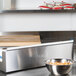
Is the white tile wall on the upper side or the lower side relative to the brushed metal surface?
upper

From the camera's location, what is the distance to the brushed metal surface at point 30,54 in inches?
55.1

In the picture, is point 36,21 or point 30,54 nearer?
point 30,54

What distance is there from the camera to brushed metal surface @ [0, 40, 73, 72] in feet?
4.59

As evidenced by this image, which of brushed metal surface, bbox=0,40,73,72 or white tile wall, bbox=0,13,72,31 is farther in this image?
white tile wall, bbox=0,13,72,31

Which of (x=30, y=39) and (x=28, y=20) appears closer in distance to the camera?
(x=28, y=20)

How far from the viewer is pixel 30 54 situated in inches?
58.4

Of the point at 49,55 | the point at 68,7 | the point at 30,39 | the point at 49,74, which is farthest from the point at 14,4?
the point at 49,74

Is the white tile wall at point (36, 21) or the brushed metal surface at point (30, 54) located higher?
the white tile wall at point (36, 21)

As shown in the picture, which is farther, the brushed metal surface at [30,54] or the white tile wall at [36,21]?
the white tile wall at [36,21]

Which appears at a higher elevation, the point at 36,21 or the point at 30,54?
the point at 36,21

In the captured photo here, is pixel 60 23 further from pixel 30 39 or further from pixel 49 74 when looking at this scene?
pixel 49 74

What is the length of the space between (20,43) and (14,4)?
0.62 m

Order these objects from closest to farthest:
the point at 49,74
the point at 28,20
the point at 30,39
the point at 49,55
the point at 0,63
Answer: the point at 49,74 → the point at 0,63 → the point at 49,55 → the point at 28,20 → the point at 30,39

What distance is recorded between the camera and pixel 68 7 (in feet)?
7.72
